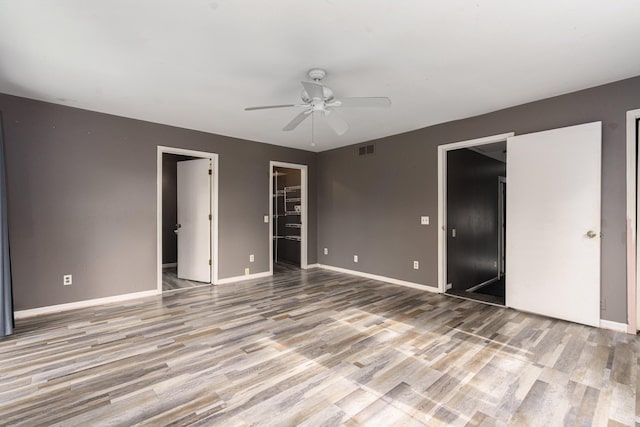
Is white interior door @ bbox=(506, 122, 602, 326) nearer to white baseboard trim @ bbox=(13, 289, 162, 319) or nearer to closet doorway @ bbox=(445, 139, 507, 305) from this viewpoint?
closet doorway @ bbox=(445, 139, 507, 305)

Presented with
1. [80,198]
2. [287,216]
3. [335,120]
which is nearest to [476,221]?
[335,120]

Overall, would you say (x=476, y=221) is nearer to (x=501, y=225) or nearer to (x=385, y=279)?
(x=501, y=225)

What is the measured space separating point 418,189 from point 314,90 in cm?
276

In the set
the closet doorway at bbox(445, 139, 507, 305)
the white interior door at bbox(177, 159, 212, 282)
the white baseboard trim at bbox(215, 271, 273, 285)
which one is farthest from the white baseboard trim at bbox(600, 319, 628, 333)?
the white interior door at bbox(177, 159, 212, 282)

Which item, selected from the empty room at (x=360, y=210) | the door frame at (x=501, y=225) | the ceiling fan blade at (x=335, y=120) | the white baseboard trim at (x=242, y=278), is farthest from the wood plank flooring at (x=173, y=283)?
the door frame at (x=501, y=225)

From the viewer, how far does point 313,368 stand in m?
2.26

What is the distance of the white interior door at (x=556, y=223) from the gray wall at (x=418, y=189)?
0.44ft

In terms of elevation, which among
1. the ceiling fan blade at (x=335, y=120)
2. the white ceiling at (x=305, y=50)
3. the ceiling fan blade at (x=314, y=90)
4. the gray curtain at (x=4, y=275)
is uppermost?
the white ceiling at (x=305, y=50)

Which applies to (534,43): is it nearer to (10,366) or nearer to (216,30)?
(216,30)

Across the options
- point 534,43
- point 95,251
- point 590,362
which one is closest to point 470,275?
point 590,362

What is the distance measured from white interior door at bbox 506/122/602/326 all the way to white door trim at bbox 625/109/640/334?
0.75ft

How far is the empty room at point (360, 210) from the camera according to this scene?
1928 mm

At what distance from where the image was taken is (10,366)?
2.31 metres

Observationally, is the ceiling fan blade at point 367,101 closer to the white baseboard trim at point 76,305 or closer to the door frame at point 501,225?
the white baseboard trim at point 76,305
